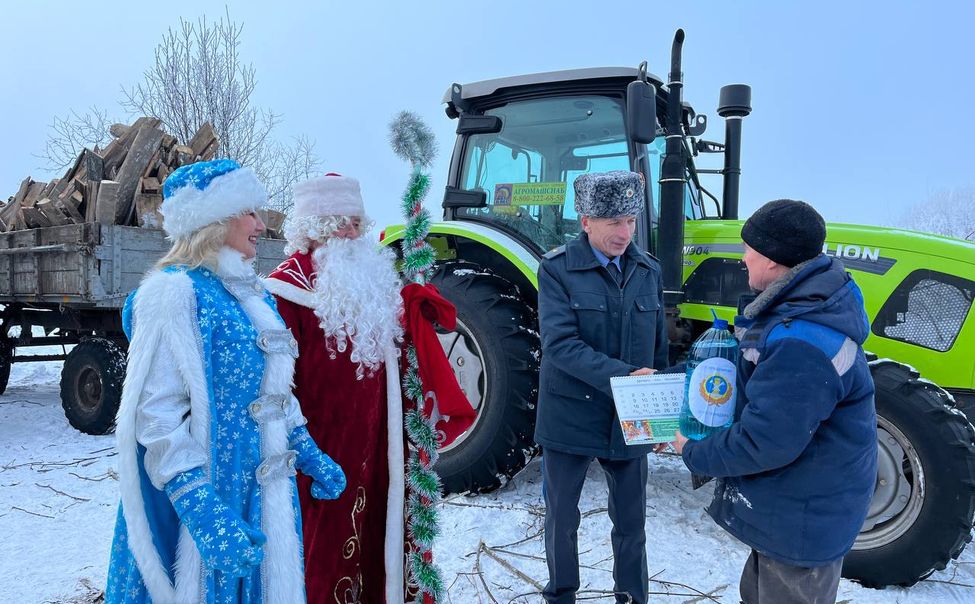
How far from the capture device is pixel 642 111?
2.98m

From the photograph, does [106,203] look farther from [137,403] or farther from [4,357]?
[137,403]

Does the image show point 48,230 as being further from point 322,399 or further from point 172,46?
point 172,46

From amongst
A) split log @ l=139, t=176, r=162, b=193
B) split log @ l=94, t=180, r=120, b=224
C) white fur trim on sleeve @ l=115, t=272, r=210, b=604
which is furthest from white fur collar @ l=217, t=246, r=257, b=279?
split log @ l=139, t=176, r=162, b=193

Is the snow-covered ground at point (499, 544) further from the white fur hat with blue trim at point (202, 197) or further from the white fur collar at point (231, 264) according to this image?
the white fur hat with blue trim at point (202, 197)

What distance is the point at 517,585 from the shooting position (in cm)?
284

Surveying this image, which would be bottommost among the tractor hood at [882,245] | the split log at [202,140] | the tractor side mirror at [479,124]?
the tractor hood at [882,245]

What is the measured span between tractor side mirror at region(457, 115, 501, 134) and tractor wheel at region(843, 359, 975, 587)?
2518 mm

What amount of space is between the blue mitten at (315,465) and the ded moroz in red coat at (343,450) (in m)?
0.44

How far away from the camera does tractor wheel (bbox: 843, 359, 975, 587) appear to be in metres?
2.71

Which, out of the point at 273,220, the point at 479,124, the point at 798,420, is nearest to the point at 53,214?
the point at 273,220

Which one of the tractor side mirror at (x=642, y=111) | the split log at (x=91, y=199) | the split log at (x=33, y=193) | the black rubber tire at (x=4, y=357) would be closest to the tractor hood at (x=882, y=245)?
the tractor side mirror at (x=642, y=111)

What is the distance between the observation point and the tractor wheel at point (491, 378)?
3678 millimetres

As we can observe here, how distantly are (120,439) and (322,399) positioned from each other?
86 centimetres

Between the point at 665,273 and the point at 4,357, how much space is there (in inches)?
286
